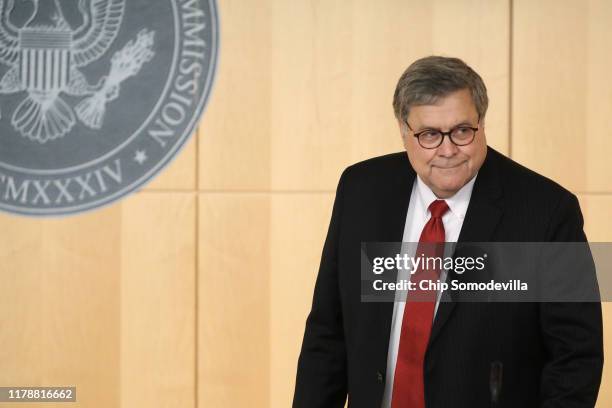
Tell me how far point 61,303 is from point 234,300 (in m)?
0.68

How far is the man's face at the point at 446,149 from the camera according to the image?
170 cm

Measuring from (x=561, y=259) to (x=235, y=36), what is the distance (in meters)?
1.75

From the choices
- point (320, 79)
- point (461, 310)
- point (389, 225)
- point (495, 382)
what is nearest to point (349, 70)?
point (320, 79)

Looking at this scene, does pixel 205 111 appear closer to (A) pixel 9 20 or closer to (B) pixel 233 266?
(B) pixel 233 266

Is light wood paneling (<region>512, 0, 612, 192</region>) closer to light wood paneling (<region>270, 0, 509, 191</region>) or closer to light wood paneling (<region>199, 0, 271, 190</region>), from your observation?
light wood paneling (<region>270, 0, 509, 191</region>)

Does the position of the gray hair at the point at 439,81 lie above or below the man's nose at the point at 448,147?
above

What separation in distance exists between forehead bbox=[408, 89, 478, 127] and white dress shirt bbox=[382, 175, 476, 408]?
0.56 ft

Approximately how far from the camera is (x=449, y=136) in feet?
5.65

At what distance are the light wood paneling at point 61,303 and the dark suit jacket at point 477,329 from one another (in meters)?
1.41

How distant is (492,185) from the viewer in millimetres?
1773

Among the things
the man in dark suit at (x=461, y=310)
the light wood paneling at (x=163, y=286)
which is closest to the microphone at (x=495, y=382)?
the man in dark suit at (x=461, y=310)

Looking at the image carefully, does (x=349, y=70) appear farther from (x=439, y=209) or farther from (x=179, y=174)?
(x=439, y=209)

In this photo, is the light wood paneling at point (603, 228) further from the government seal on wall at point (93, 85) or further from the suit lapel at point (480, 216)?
the government seal on wall at point (93, 85)

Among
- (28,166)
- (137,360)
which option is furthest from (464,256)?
(28,166)
